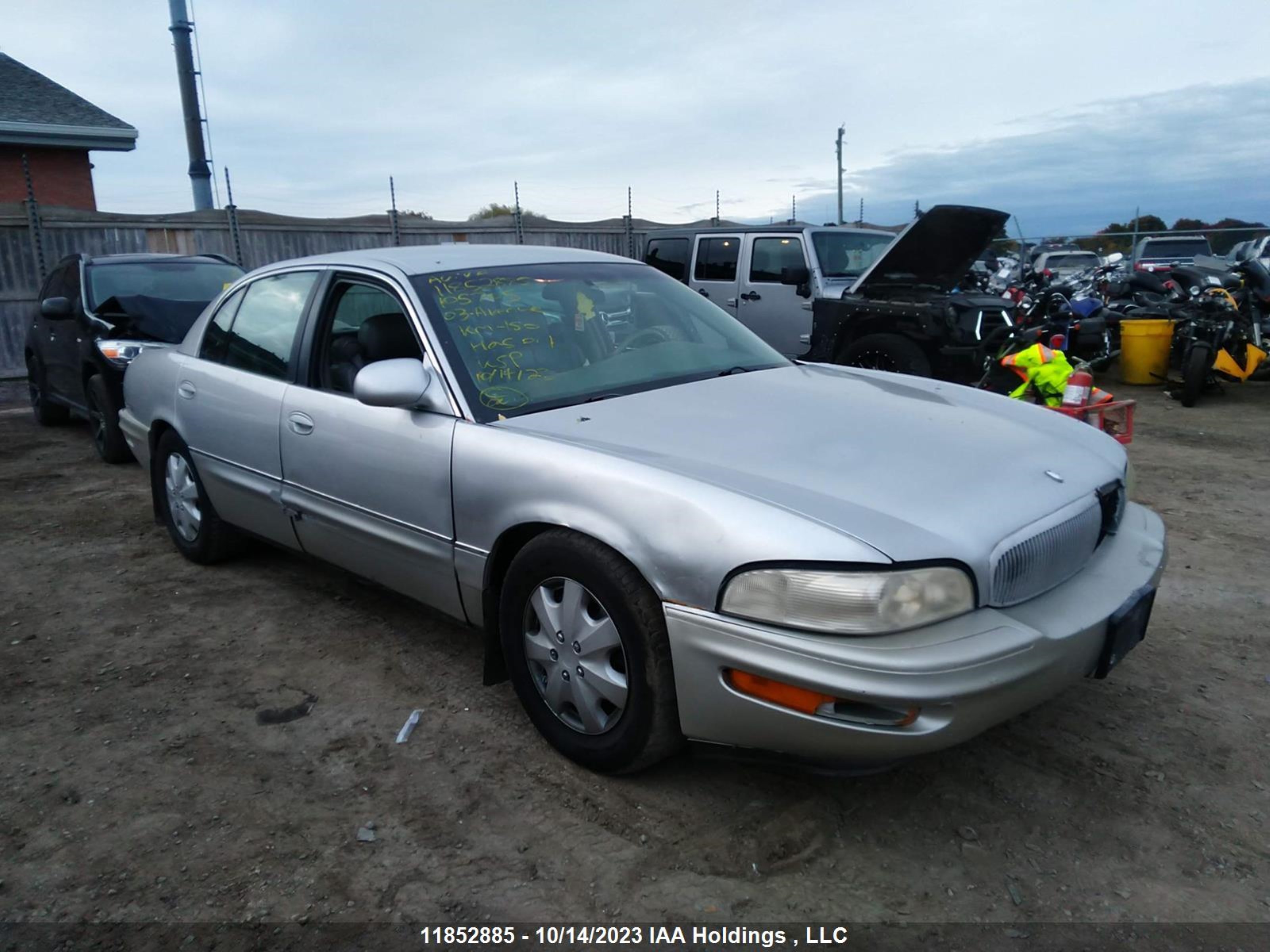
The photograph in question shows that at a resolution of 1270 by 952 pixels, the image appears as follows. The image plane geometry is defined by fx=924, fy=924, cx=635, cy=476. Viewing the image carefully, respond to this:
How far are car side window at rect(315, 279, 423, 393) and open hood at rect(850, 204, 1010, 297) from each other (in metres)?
5.14

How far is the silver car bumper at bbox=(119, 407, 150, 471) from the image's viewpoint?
4820mm

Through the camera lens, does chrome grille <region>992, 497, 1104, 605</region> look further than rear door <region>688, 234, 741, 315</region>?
No

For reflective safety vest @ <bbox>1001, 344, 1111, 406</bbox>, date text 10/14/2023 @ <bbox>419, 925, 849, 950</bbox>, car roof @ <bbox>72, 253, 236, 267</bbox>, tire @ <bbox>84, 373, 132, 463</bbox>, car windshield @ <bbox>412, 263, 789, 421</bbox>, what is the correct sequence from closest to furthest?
date text 10/14/2023 @ <bbox>419, 925, 849, 950</bbox> < car windshield @ <bbox>412, 263, 789, 421</bbox> < reflective safety vest @ <bbox>1001, 344, 1111, 406</bbox> < tire @ <bbox>84, 373, 132, 463</bbox> < car roof @ <bbox>72, 253, 236, 267</bbox>

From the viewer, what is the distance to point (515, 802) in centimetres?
265

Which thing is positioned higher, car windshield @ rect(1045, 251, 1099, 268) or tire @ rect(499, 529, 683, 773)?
car windshield @ rect(1045, 251, 1099, 268)

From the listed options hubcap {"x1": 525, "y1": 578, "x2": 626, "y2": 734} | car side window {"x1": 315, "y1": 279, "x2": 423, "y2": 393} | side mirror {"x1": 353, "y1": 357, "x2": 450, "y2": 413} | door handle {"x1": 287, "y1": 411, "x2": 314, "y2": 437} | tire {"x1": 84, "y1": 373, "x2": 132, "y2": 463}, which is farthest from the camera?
tire {"x1": 84, "y1": 373, "x2": 132, "y2": 463}

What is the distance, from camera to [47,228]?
11.8 m

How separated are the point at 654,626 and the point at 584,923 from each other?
72 cm

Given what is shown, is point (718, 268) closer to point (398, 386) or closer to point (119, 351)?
point (119, 351)

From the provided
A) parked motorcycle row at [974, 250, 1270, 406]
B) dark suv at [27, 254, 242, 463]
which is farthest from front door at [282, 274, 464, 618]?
parked motorcycle row at [974, 250, 1270, 406]

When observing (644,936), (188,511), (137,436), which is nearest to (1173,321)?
(188,511)

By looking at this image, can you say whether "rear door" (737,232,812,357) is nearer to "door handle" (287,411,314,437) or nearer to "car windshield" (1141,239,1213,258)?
"door handle" (287,411,314,437)

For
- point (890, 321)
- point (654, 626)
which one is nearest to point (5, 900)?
point (654, 626)

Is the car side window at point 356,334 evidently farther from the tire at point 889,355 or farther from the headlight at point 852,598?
the tire at point 889,355
